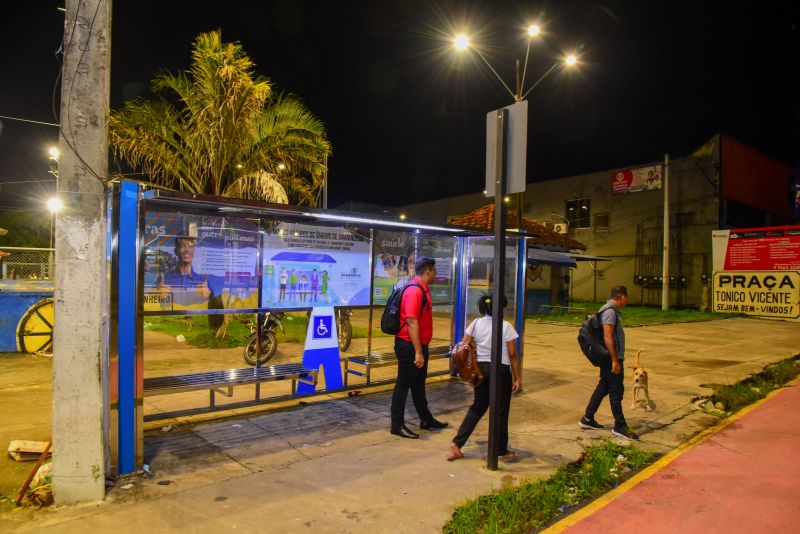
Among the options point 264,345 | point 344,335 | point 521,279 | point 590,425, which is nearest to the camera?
point 590,425

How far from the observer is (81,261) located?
144 inches

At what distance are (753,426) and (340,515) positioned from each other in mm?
5426

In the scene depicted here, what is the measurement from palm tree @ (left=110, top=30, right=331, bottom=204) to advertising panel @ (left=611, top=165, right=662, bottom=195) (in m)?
24.4

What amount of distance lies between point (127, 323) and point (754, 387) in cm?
953

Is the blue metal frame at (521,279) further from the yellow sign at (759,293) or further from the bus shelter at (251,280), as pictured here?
the yellow sign at (759,293)

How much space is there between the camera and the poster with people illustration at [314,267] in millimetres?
6277

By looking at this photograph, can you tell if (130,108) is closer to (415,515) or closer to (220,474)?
(220,474)

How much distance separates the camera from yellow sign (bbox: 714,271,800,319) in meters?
22.8

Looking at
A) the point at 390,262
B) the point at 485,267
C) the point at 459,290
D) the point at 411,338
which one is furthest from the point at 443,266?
the point at 411,338

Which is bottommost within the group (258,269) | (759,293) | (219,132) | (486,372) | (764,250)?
(486,372)

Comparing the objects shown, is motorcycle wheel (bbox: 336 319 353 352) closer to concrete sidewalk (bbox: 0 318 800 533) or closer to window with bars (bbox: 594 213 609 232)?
concrete sidewalk (bbox: 0 318 800 533)

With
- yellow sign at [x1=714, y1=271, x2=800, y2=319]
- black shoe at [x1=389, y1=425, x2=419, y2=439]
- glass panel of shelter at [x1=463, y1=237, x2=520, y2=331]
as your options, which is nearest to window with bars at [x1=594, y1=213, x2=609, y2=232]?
yellow sign at [x1=714, y1=271, x2=800, y2=319]

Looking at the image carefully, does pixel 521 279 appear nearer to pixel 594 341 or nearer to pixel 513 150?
pixel 594 341

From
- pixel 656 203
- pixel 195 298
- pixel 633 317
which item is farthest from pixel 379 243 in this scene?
pixel 656 203
